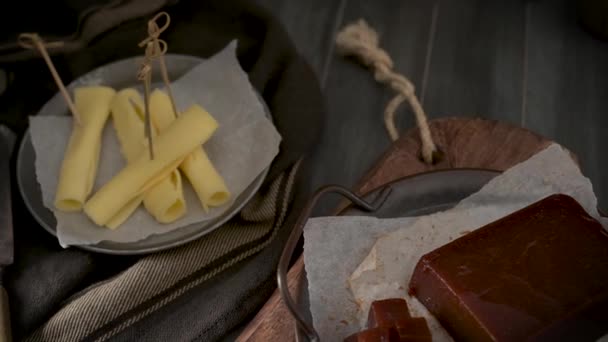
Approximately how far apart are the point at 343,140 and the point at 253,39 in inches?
5.9

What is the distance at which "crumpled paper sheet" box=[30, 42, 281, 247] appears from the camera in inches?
27.0

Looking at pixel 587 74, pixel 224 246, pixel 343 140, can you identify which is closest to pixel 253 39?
pixel 343 140

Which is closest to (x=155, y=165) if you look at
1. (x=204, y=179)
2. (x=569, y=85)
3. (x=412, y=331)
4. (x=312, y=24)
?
(x=204, y=179)

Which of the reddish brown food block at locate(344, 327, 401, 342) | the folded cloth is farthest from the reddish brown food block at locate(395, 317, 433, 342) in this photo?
the folded cloth

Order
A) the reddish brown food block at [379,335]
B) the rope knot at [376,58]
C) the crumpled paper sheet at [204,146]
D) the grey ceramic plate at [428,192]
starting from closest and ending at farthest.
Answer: the reddish brown food block at [379,335] < the grey ceramic plate at [428,192] < the crumpled paper sheet at [204,146] < the rope knot at [376,58]

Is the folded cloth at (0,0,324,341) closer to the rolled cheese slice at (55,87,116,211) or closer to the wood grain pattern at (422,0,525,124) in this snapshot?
the rolled cheese slice at (55,87,116,211)

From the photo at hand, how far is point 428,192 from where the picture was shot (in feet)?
1.95

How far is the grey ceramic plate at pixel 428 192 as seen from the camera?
0.59 metres

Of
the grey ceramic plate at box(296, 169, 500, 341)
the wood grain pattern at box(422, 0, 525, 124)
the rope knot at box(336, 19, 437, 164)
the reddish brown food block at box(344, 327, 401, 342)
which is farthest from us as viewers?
the wood grain pattern at box(422, 0, 525, 124)

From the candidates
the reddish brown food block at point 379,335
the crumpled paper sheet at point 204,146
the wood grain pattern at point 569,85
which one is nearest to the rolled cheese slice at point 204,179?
the crumpled paper sheet at point 204,146

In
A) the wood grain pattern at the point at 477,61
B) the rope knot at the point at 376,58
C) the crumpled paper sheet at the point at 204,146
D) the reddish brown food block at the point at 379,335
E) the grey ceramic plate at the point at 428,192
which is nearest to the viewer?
the reddish brown food block at the point at 379,335

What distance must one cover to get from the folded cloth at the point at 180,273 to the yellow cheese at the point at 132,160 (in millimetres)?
36

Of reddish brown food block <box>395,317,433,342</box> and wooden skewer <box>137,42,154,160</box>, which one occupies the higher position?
wooden skewer <box>137,42,154,160</box>

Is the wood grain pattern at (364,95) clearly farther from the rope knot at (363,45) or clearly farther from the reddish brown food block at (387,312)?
the reddish brown food block at (387,312)
